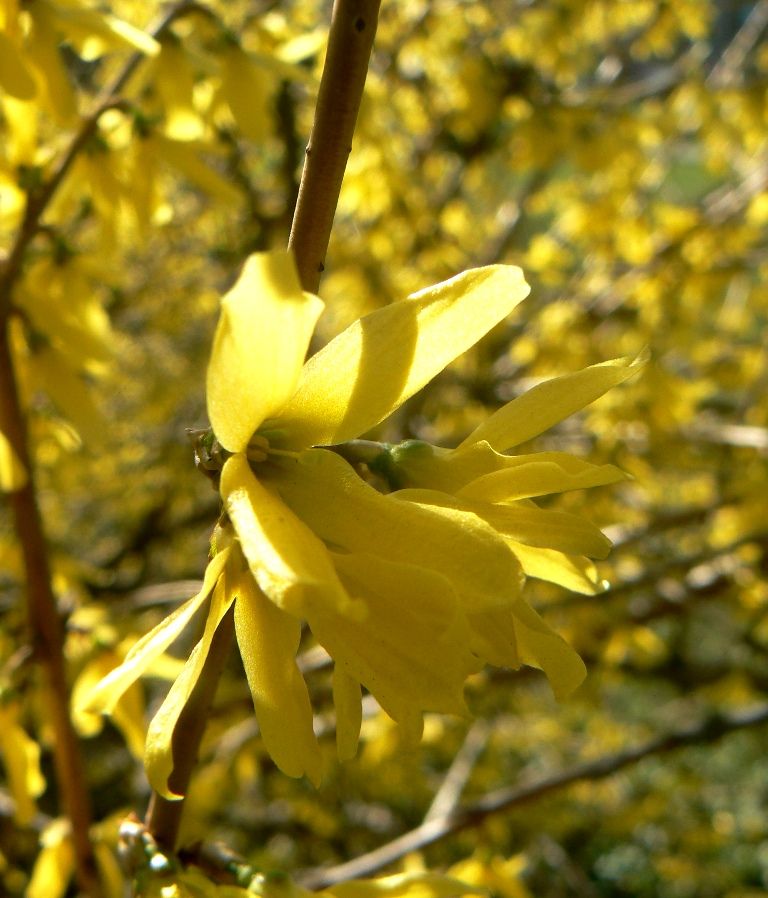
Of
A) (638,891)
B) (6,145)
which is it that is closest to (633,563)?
(6,145)

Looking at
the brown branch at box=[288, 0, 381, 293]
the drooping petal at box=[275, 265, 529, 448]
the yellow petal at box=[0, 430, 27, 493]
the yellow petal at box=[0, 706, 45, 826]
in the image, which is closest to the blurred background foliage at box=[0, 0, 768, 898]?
the yellow petal at box=[0, 706, 45, 826]

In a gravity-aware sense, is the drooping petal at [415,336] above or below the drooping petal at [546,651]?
above

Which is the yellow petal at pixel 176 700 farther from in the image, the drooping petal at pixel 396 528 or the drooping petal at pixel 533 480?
the drooping petal at pixel 533 480

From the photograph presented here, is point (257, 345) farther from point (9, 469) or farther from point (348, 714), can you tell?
point (9, 469)

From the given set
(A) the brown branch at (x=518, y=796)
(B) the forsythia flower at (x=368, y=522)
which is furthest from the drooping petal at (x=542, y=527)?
(A) the brown branch at (x=518, y=796)

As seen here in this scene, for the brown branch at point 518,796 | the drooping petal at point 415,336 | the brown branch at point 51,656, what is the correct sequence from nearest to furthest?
the drooping petal at point 415,336
the brown branch at point 51,656
the brown branch at point 518,796

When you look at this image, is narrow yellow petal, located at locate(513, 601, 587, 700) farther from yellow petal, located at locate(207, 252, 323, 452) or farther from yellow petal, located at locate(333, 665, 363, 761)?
yellow petal, located at locate(207, 252, 323, 452)

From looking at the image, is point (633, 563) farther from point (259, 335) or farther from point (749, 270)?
point (259, 335)
